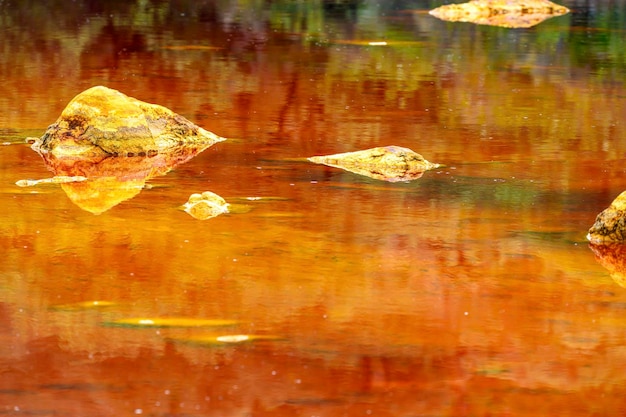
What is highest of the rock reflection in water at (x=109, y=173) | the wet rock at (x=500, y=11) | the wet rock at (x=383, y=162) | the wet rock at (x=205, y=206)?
the wet rock at (x=205, y=206)

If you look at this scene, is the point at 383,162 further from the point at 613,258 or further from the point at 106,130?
the point at 613,258

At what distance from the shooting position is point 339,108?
13703 millimetres

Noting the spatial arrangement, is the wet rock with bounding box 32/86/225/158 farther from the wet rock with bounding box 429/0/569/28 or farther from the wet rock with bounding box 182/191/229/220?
the wet rock with bounding box 429/0/569/28

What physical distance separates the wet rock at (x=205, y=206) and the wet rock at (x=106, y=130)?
198 centimetres

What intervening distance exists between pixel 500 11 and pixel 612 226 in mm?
18799

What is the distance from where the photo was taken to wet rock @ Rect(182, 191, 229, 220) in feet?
29.2

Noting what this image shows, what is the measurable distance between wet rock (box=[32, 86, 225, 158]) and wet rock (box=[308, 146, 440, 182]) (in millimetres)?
1353

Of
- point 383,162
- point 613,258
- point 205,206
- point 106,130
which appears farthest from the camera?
point 106,130

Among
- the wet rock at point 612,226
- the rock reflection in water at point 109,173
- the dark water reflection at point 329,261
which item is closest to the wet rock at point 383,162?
the dark water reflection at point 329,261

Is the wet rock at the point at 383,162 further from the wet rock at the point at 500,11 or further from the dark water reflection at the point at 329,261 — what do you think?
the wet rock at the point at 500,11

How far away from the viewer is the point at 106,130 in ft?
36.3

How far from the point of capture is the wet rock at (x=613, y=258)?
25.2 feet

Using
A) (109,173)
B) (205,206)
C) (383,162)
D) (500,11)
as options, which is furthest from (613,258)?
(500,11)

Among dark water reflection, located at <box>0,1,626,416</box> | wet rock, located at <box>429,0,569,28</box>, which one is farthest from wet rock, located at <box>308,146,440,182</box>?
wet rock, located at <box>429,0,569,28</box>
